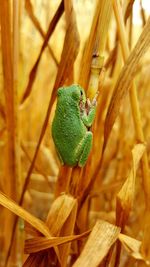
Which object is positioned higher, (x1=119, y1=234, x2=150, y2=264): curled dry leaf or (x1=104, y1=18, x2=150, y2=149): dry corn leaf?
(x1=104, y1=18, x2=150, y2=149): dry corn leaf

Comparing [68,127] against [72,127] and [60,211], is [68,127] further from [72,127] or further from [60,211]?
[60,211]

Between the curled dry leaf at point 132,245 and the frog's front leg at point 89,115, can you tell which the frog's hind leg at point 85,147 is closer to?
the frog's front leg at point 89,115

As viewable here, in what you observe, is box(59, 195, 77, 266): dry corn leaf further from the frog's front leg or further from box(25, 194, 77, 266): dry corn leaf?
the frog's front leg

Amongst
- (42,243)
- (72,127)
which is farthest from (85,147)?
(42,243)

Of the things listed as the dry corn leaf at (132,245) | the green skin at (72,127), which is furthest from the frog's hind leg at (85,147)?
the dry corn leaf at (132,245)

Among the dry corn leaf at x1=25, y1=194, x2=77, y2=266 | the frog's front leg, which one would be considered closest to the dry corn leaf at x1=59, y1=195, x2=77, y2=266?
the dry corn leaf at x1=25, y1=194, x2=77, y2=266

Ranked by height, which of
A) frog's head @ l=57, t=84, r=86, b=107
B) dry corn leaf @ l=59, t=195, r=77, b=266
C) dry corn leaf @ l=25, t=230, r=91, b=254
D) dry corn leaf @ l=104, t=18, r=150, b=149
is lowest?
dry corn leaf @ l=25, t=230, r=91, b=254
